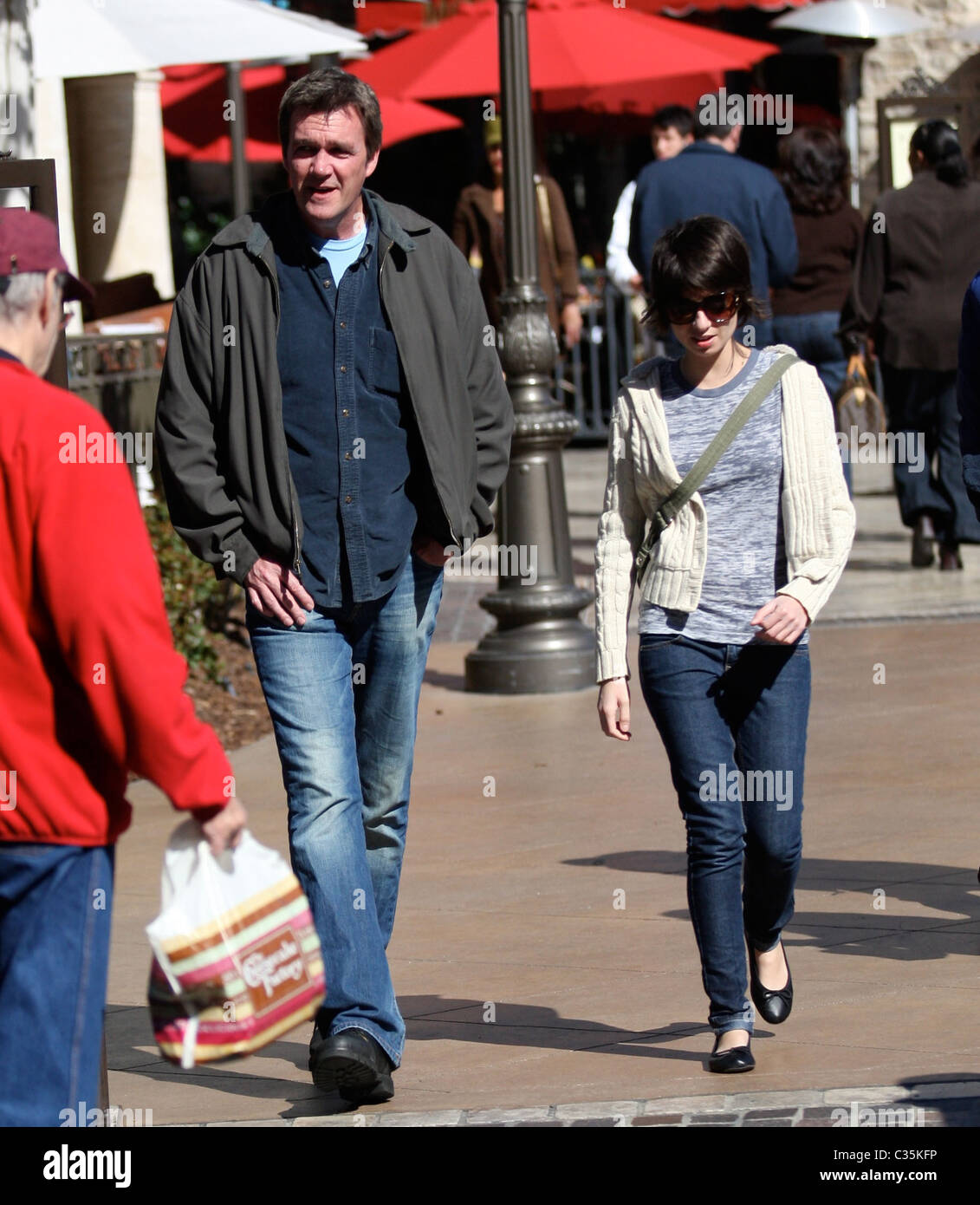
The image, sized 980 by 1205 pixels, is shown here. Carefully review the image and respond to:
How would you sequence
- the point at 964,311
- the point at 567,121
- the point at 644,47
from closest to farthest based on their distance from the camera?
the point at 964,311 → the point at 644,47 → the point at 567,121

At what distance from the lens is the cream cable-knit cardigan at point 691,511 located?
4.75 metres

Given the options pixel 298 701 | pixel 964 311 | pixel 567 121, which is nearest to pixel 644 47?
pixel 567 121

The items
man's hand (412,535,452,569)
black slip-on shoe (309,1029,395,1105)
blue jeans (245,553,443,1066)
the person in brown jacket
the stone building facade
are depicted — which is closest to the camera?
black slip-on shoe (309,1029,395,1105)

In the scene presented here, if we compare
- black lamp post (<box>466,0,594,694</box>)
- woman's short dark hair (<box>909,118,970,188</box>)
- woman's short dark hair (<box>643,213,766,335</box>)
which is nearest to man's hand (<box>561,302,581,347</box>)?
woman's short dark hair (<box>909,118,970,188</box>)

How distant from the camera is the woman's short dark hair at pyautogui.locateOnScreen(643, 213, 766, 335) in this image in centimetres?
468

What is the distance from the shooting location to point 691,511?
478 cm

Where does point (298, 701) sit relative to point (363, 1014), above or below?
above

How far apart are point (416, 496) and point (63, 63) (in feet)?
20.6

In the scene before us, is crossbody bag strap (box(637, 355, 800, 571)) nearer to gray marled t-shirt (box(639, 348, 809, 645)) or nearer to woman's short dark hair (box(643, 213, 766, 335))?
gray marled t-shirt (box(639, 348, 809, 645))

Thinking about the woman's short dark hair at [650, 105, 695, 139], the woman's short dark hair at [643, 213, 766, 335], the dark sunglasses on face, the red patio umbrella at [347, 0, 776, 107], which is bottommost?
the dark sunglasses on face

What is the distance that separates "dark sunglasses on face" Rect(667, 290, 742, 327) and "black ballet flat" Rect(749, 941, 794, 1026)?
137cm

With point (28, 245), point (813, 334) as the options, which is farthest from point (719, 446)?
point (813, 334)
